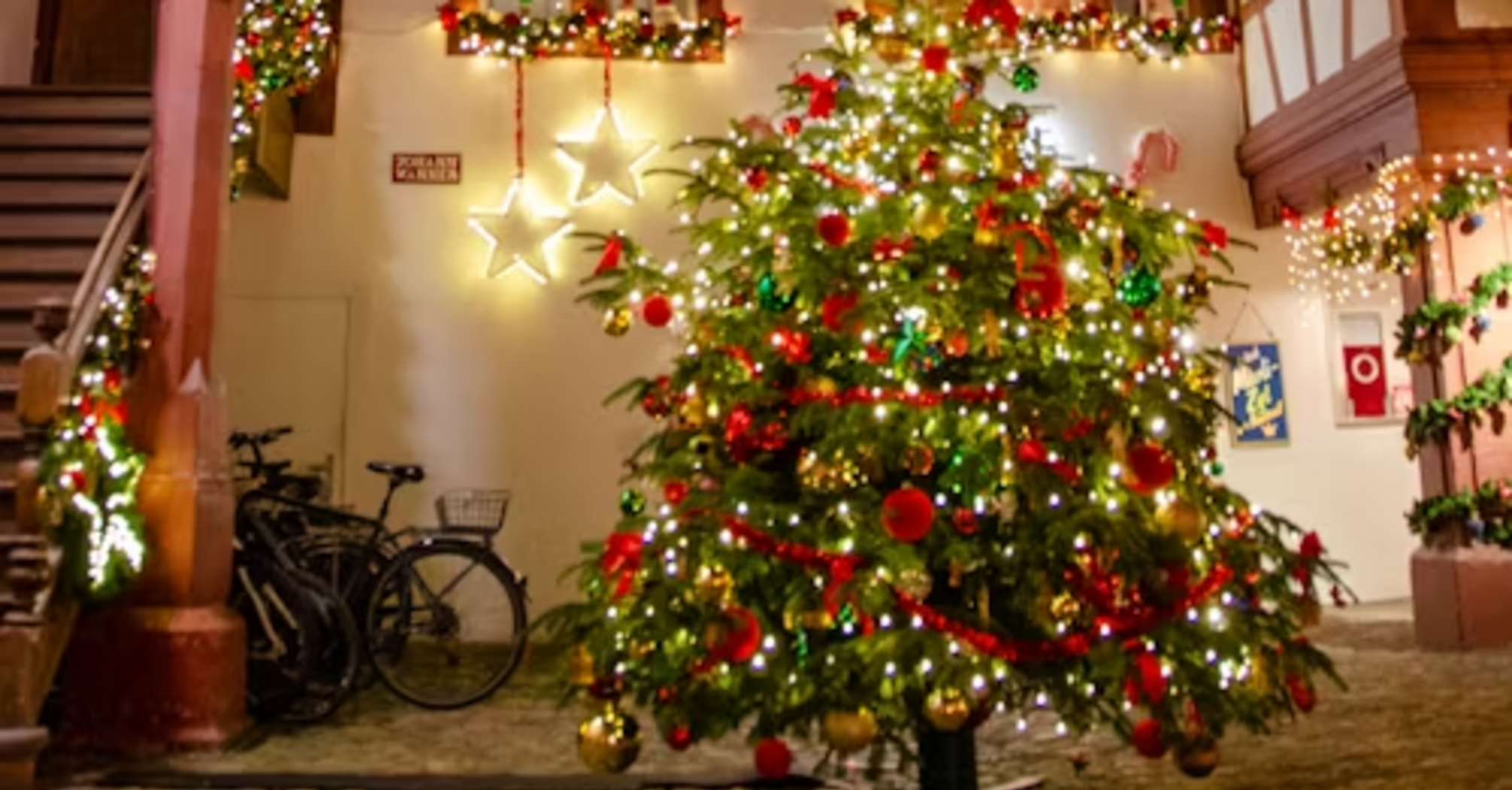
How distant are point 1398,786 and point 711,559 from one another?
2.61 m

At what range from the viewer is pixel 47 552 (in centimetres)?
419

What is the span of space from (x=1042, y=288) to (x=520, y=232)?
5.29m

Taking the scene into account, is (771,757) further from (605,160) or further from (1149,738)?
(605,160)

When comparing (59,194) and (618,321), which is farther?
(59,194)

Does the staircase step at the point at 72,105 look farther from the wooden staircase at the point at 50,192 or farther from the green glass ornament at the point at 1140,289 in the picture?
the green glass ornament at the point at 1140,289

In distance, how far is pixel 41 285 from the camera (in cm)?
547

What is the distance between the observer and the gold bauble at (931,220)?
3252mm

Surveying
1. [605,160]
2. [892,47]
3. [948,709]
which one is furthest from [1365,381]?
[948,709]

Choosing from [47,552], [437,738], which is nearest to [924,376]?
[437,738]

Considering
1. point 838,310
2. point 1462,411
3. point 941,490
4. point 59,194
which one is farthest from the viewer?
point 1462,411

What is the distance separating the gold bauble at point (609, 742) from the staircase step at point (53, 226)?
4.13 meters

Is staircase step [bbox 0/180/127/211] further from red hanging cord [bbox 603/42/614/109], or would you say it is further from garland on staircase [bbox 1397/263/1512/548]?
garland on staircase [bbox 1397/263/1512/548]

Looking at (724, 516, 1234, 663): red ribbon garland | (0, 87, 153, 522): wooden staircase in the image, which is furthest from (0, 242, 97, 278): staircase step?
(724, 516, 1234, 663): red ribbon garland

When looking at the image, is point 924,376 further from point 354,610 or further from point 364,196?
point 364,196
